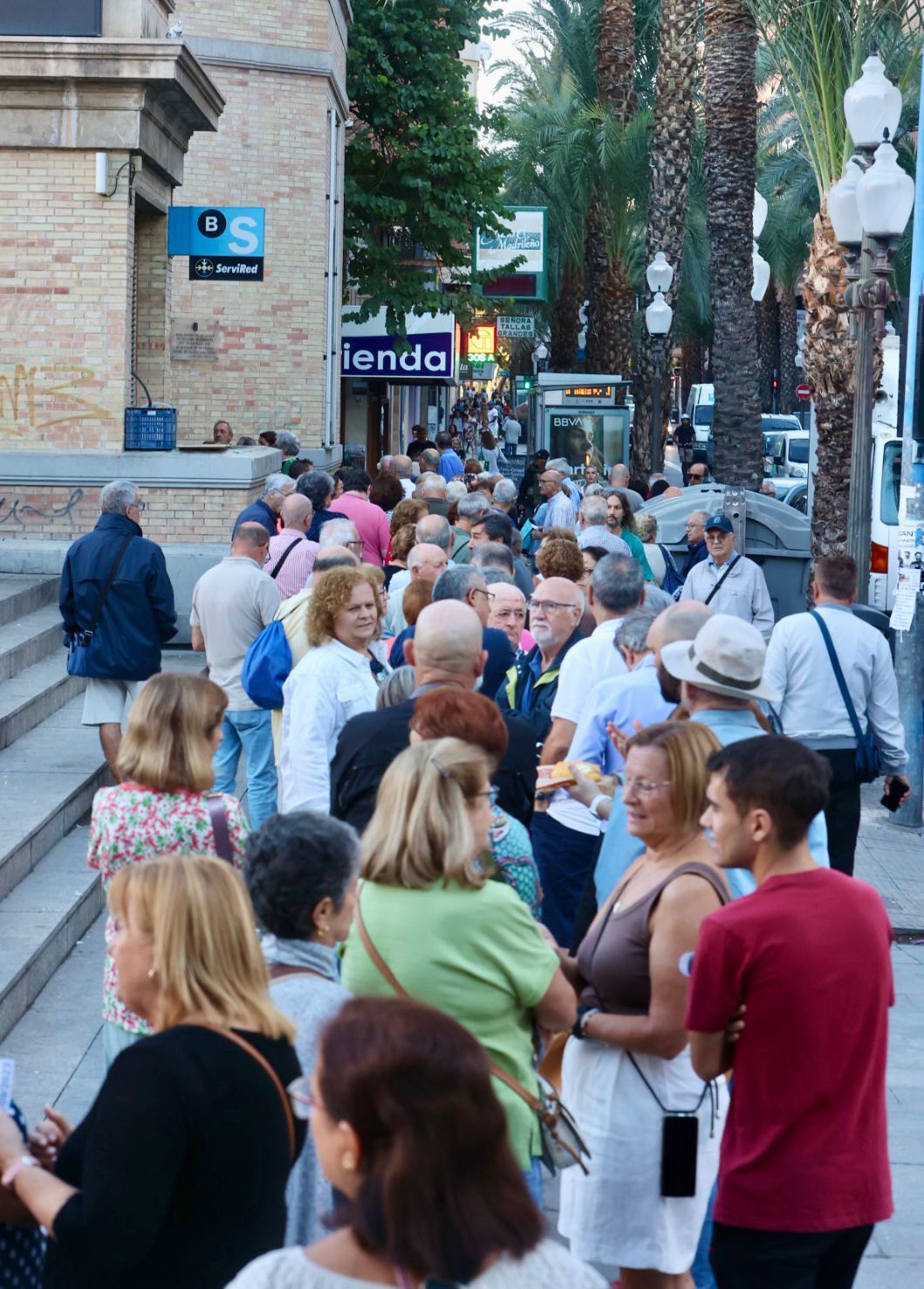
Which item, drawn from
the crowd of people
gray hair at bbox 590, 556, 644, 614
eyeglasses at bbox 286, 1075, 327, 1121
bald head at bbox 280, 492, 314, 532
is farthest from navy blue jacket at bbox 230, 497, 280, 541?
eyeglasses at bbox 286, 1075, 327, 1121

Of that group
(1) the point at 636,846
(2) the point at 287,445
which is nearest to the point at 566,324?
(2) the point at 287,445

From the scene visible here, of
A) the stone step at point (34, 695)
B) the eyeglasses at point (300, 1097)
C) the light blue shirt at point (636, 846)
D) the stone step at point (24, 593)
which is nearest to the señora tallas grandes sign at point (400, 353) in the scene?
the stone step at point (24, 593)

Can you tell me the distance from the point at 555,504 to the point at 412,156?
1291cm

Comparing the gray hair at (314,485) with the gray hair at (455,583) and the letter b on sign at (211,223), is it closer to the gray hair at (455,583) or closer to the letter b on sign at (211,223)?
the gray hair at (455,583)

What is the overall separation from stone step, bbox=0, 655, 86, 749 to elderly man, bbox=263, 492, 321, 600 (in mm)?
1769

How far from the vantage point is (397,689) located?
19.6 feet

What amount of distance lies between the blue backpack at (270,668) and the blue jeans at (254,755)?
93cm

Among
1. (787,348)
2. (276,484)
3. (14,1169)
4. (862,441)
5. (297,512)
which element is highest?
(787,348)

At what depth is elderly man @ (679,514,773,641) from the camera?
39.9ft

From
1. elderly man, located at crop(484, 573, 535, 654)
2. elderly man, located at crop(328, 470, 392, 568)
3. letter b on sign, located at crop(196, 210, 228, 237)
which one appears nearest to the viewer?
elderly man, located at crop(484, 573, 535, 654)

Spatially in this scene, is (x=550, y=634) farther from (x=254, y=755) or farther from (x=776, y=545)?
(x=776, y=545)

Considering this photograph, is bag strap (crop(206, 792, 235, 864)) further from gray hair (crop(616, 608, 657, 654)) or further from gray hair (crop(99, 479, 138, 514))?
gray hair (crop(99, 479, 138, 514))

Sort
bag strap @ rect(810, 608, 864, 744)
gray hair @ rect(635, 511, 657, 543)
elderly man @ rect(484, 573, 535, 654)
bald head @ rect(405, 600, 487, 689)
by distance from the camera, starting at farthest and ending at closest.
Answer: gray hair @ rect(635, 511, 657, 543) < elderly man @ rect(484, 573, 535, 654) < bag strap @ rect(810, 608, 864, 744) < bald head @ rect(405, 600, 487, 689)

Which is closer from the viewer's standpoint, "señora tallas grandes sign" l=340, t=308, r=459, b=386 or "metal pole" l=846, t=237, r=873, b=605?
"metal pole" l=846, t=237, r=873, b=605
